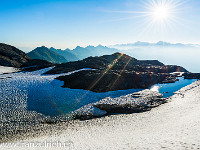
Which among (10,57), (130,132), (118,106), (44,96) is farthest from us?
(10,57)

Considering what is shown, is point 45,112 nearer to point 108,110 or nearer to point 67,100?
point 67,100

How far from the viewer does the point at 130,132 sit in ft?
58.9

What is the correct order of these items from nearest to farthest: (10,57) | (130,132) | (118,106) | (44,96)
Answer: (130,132), (118,106), (44,96), (10,57)

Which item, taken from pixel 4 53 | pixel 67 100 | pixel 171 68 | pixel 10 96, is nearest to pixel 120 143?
pixel 67 100

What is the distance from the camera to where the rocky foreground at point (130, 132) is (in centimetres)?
1326

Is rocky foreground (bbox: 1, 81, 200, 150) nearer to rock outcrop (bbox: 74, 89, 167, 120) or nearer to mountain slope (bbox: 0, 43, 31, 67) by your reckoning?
rock outcrop (bbox: 74, 89, 167, 120)

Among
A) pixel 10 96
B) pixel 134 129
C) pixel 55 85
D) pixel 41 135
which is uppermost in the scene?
pixel 55 85

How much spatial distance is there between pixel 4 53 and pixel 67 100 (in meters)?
89.1

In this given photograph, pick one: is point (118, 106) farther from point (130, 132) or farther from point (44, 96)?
point (44, 96)

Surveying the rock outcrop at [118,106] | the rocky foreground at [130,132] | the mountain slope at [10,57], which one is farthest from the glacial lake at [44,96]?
the mountain slope at [10,57]

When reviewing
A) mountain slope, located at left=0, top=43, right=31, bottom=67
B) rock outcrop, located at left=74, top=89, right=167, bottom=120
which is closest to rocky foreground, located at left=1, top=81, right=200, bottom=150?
rock outcrop, located at left=74, top=89, right=167, bottom=120

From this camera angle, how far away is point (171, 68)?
255 feet

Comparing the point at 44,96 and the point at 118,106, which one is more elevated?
the point at 44,96

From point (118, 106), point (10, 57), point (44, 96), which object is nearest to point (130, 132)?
point (118, 106)
